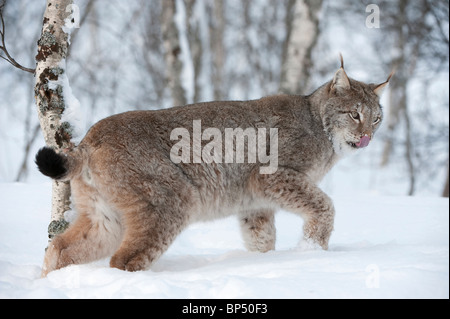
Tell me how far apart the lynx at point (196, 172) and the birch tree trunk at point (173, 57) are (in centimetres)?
Result: 502

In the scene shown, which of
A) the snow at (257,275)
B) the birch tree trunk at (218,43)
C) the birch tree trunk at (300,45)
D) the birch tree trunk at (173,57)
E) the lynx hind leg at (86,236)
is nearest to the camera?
the snow at (257,275)

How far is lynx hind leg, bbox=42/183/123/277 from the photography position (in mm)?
4094

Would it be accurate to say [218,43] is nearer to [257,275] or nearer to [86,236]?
[86,236]

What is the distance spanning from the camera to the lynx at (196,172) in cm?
393

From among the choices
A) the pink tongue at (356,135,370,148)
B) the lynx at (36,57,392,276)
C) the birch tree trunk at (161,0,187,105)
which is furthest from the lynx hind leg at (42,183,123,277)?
the birch tree trunk at (161,0,187,105)

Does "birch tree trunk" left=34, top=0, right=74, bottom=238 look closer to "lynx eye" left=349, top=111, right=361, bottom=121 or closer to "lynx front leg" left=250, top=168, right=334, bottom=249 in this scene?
"lynx front leg" left=250, top=168, right=334, bottom=249

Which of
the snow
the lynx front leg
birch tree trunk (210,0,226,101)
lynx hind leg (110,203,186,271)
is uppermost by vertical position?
birch tree trunk (210,0,226,101)

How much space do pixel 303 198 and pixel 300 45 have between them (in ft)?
15.9

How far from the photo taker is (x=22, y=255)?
521 cm

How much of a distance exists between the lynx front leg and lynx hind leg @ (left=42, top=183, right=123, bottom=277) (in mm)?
1371

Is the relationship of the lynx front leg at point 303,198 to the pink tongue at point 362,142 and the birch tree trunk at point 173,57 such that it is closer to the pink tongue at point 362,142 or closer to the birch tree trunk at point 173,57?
the pink tongue at point 362,142

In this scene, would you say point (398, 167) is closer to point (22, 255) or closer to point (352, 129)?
point (352, 129)

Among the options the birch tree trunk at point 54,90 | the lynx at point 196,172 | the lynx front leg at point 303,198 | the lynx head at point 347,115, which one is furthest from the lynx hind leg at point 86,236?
the lynx head at point 347,115

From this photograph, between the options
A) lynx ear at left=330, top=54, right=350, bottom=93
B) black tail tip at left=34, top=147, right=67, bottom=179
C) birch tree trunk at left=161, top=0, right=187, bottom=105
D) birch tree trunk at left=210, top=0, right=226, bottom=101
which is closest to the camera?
black tail tip at left=34, top=147, right=67, bottom=179
